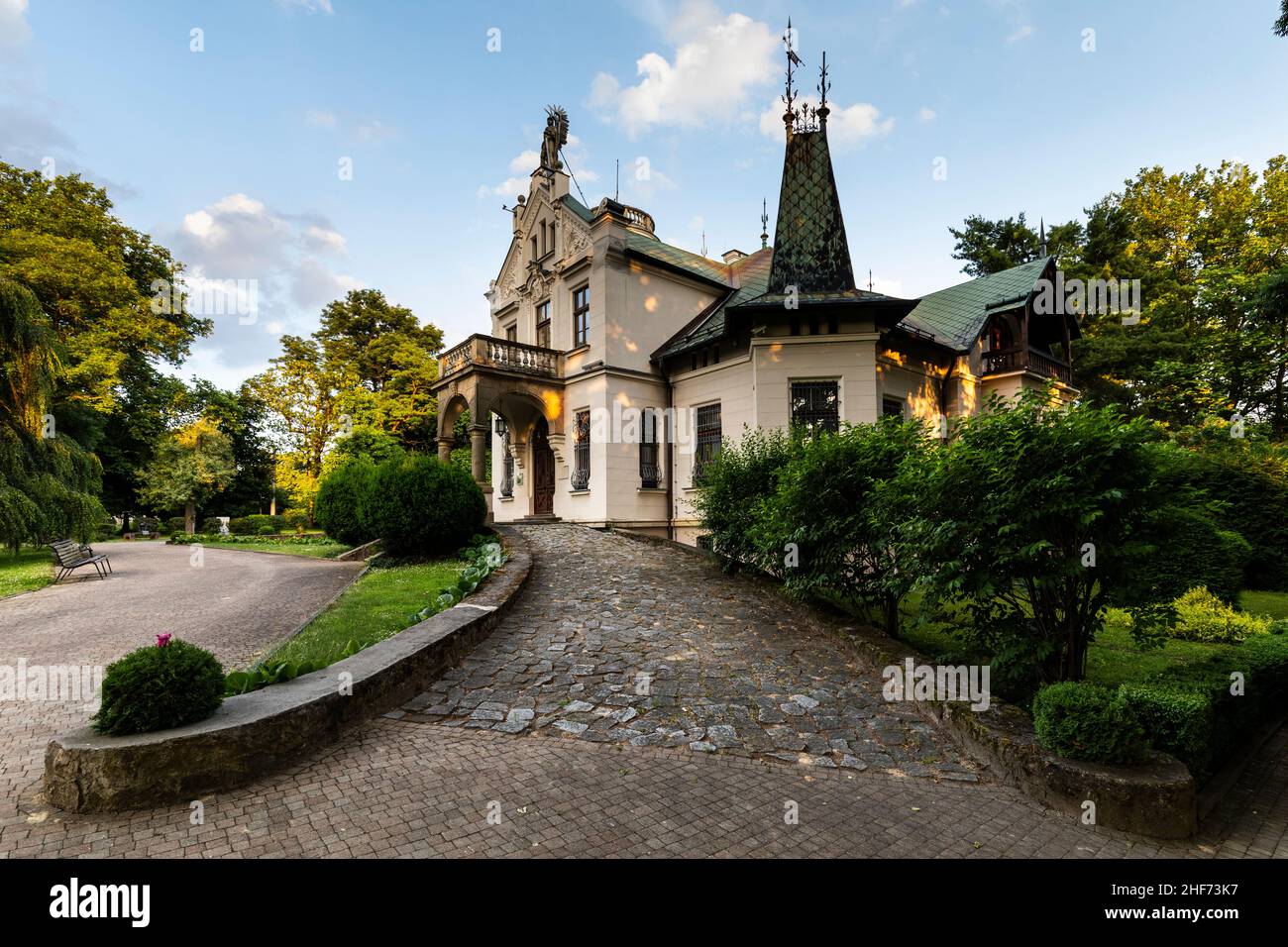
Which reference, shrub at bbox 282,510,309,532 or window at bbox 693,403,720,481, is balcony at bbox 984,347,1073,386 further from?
shrub at bbox 282,510,309,532

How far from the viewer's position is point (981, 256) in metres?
29.2

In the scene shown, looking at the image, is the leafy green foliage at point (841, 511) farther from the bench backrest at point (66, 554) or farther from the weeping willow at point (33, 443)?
the weeping willow at point (33, 443)

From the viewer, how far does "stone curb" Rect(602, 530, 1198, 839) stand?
3373 mm

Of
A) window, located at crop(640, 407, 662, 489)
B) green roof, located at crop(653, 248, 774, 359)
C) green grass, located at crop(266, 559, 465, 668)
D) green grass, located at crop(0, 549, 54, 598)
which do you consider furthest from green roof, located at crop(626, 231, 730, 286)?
green grass, located at crop(0, 549, 54, 598)

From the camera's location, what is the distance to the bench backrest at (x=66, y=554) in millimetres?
12727

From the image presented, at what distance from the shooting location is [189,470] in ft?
105

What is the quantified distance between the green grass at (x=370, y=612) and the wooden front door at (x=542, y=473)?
301 inches

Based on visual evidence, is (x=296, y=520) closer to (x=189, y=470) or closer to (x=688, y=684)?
(x=189, y=470)

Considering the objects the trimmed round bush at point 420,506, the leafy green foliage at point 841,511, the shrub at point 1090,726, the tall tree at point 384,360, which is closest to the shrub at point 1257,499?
the leafy green foliage at point 841,511

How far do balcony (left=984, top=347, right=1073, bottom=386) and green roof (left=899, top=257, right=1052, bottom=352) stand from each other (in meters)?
1.24

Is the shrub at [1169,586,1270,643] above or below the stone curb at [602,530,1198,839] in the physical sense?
below

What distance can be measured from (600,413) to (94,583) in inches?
492

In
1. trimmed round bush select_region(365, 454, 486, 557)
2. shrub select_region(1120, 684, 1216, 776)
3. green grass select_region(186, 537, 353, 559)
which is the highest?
trimmed round bush select_region(365, 454, 486, 557)
